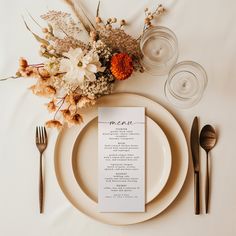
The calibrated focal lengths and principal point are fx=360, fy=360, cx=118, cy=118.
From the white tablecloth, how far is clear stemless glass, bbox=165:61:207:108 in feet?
0.13

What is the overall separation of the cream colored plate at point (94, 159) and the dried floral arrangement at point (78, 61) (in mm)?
92

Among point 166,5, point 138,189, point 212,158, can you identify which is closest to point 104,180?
point 138,189

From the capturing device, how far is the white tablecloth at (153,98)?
129 centimetres

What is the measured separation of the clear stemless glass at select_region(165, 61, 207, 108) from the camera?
125 centimetres

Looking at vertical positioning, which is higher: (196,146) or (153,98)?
(153,98)

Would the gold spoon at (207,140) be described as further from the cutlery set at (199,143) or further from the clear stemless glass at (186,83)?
the clear stemless glass at (186,83)

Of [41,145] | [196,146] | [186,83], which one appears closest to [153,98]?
[186,83]

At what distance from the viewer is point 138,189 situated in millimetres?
1268

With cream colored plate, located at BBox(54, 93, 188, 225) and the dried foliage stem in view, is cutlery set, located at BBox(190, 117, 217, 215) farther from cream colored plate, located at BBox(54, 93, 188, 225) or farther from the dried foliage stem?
the dried foliage stem

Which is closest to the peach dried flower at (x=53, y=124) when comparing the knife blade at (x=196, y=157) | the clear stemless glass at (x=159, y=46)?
the clear stemless glass at (x=159, y=46)

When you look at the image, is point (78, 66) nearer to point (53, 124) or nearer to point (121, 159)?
point (53, 124)

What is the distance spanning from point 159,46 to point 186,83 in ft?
0.53

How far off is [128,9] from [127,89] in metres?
0.29

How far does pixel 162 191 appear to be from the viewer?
4.15 feet
